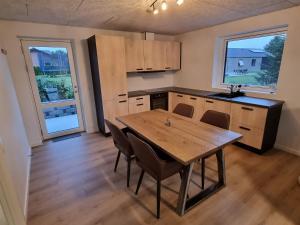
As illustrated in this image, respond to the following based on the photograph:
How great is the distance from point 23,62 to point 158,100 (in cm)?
286

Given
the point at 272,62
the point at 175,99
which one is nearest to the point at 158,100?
the point at 175,99

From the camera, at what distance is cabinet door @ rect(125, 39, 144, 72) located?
365 cm

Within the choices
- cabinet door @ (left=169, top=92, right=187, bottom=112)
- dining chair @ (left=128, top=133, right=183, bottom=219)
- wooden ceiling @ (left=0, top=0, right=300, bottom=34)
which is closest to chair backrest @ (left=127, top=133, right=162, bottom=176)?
dining chair @ (left=128, top=133, right=183, bottom=219)

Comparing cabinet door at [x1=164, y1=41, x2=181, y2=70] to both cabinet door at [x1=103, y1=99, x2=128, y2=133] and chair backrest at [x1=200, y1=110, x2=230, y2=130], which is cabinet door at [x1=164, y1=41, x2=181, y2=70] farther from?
chair backrest at [x1=200, y1=110, x2=230, y2=130]

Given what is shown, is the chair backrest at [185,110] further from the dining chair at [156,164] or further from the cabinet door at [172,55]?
the cabinet door at [172,55]

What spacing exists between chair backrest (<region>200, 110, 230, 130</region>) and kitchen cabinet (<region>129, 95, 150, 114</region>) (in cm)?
183

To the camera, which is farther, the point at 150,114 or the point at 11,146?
the point at 150,114

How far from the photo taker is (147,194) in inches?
77.9

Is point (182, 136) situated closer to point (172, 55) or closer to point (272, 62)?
point (272, 62)

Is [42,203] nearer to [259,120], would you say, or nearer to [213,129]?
[213,129]

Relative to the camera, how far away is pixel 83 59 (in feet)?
11.5

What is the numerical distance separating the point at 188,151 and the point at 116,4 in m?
2.08

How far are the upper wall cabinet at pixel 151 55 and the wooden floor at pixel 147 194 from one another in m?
2.17

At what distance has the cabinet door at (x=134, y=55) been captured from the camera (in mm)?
3647
